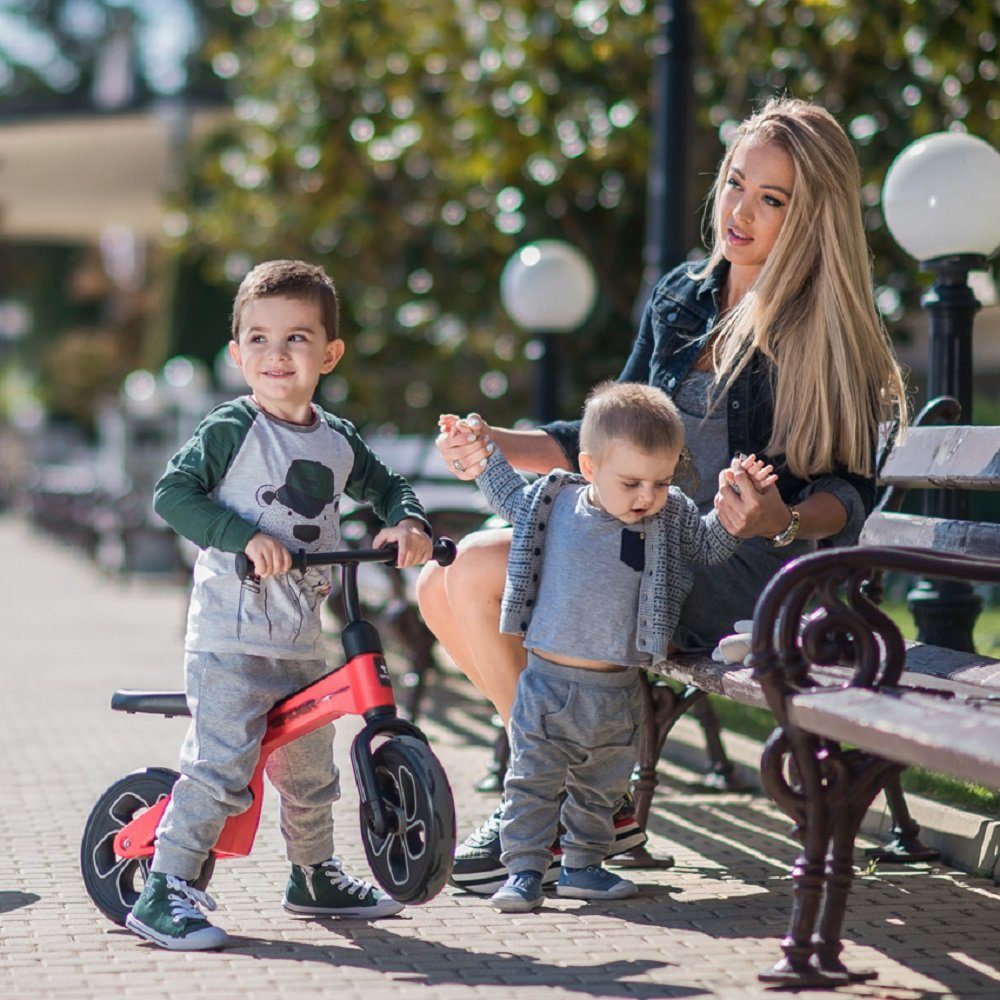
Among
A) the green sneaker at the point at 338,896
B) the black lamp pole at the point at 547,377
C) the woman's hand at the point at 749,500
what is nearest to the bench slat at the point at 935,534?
the woman's hand at the point at 749,500

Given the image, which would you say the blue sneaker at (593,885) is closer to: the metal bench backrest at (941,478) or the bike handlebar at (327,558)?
the bike handlebar at (327,558)

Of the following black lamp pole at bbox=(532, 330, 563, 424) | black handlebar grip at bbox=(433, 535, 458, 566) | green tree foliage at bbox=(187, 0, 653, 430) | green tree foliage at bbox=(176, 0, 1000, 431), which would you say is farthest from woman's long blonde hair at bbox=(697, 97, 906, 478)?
green tree foliage at bbox=(187, 0, 653, 430)

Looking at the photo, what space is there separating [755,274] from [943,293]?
4.19 ft

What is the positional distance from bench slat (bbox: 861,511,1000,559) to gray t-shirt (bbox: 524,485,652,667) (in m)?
0.67

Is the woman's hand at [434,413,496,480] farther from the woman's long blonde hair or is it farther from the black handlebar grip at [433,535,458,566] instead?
the woman's long blonde hair

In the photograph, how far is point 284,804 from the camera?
419 centimetres

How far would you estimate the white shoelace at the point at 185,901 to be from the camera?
12.7 ft

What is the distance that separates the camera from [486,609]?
4.44 meters

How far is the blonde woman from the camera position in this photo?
4395 millimetres

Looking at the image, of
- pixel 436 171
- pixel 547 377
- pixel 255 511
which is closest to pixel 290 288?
pixel 255 511

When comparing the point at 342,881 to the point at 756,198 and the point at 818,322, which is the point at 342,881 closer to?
the point at 818,322

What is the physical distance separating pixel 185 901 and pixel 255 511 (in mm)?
820

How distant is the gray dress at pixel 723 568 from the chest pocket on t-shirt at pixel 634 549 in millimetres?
251

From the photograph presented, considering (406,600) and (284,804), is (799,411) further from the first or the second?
(406,600)
